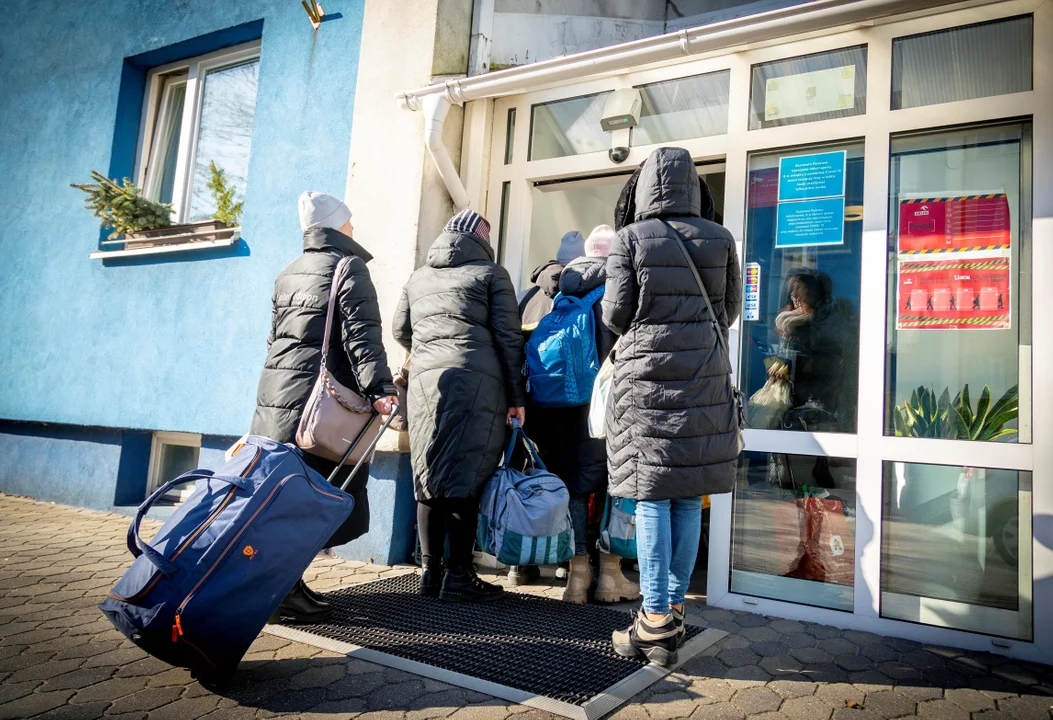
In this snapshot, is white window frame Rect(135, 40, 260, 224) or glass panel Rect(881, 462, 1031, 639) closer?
glass panel Rect(881, 462, 1031, 639)

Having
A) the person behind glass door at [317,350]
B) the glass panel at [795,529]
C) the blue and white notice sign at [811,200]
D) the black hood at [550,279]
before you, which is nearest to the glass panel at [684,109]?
the blue and white notice sign at [811,200]

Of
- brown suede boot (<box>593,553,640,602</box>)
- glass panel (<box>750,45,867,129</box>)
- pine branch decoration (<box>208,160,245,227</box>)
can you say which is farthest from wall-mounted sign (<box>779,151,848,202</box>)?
pine branch decoration (<box>208,160,245,227</box>)

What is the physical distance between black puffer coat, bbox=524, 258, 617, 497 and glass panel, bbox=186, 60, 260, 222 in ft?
11.1

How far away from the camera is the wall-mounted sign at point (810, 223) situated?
3.62 m

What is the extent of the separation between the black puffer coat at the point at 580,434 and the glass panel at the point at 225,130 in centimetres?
340

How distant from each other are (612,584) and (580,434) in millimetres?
783

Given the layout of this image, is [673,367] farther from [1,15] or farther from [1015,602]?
[1,15]

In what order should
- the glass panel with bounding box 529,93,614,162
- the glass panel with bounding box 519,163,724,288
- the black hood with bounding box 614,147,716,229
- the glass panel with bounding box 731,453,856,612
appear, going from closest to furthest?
the black hood with bounding box 614,147,716,229 < the glass panel with bounding box 731,453,856,612 < the glass panel with bounding box 529,93,614,162 < the glass panel with bounding box 519,163,724,288

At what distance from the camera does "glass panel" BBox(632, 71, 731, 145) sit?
404 centimetres

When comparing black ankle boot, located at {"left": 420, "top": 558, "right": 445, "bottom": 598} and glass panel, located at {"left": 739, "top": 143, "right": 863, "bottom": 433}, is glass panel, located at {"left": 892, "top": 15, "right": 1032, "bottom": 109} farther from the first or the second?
black ankle boot, located at {"left": 420, "top": 558, "right": 445, "bottom": 598}

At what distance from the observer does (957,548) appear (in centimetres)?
325

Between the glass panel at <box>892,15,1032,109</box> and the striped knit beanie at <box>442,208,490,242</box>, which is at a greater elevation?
the glass panel at <box>892,15,1032,109</box>

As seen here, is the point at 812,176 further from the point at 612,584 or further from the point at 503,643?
the point at 503,643

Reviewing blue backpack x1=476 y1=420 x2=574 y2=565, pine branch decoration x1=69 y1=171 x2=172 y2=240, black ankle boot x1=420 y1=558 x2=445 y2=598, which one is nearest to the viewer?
blue backpack x1=476 y1=420 x2=574 y2=565
